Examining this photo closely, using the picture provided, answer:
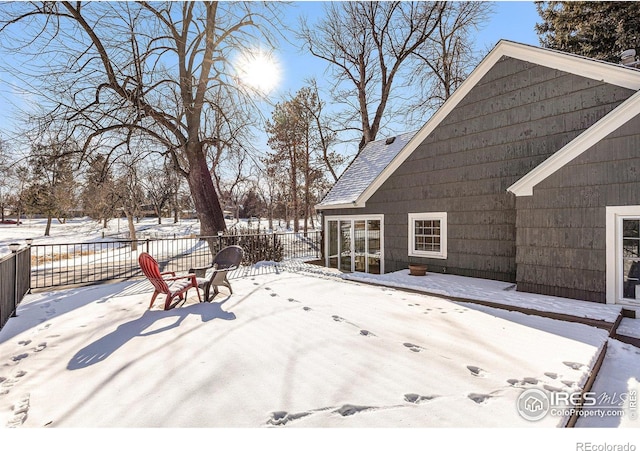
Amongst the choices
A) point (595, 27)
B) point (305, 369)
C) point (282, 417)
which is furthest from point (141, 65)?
point (595, 27)

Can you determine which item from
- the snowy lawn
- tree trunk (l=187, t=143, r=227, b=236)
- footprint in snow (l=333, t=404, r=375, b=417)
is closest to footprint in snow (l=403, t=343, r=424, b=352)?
the snowy lawn

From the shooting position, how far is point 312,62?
59.6 feet

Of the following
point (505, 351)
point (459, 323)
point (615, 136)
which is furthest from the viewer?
point (615, 136)

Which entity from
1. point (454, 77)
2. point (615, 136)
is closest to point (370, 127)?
point (454, 77)

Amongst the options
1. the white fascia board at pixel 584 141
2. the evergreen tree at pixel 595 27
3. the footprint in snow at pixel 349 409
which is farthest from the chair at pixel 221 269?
the evergreen tree at pixel 595 27

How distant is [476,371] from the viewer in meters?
2.74

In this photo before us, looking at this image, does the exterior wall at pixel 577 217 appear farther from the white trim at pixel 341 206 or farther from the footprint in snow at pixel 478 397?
the white trim at pixel 341 206

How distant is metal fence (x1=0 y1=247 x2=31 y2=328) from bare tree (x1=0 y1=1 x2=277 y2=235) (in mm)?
5066

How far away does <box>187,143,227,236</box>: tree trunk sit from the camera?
10477 mm

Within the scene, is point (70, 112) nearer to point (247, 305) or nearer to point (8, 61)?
point (8, 61)

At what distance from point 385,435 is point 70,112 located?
1115cm

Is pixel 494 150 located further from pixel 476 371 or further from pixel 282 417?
pixel 282 417
